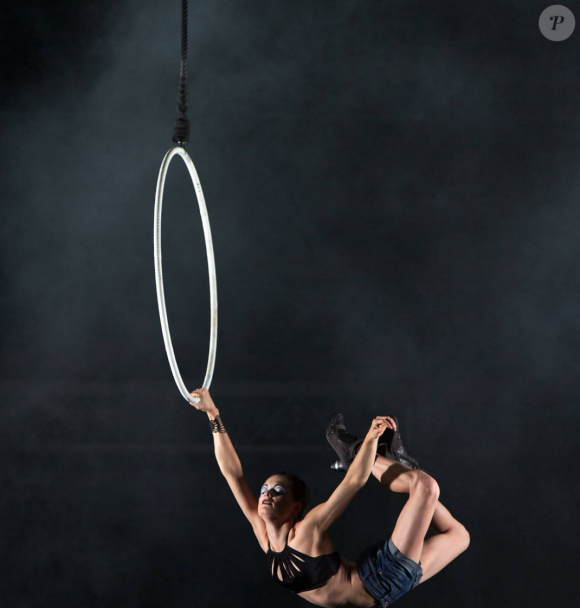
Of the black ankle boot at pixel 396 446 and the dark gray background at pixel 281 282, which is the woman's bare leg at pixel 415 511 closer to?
the black ankle boot at pixel 396 446

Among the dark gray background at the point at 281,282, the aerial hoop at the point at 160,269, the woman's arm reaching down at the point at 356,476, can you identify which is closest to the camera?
the woman's arm reaching down at the point at 356,476

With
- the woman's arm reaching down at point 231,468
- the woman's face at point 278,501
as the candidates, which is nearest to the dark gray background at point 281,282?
the woman's arm reaching down at point 231,468

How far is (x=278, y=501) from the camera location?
3.29m

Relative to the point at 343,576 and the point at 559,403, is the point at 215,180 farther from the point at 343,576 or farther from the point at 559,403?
the point at 343,576

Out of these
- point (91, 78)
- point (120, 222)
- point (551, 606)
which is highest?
point (91, 78)

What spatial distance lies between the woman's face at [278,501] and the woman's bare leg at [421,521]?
0.40 m

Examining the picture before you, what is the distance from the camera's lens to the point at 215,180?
630 cm

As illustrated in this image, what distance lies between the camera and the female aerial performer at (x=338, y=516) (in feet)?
10.0

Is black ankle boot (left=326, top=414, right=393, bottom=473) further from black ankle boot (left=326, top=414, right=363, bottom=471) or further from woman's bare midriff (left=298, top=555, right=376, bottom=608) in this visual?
woman's bare midriff (left=298, top=555, right=376, bottom=608)

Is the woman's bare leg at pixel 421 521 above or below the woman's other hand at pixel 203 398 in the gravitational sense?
below

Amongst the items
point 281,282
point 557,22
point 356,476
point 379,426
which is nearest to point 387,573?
point 356,476

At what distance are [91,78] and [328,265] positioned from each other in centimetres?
250

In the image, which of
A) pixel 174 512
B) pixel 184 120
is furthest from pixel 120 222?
pixel 184 120

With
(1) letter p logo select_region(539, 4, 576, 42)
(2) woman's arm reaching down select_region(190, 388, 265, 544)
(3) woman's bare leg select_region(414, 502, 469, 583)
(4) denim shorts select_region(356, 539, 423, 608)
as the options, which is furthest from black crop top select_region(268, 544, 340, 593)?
(1) letter p logo select_region(539, 4, 576, 42)
